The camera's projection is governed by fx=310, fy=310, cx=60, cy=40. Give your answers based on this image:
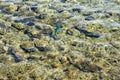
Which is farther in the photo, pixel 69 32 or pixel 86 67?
pixel 69 32

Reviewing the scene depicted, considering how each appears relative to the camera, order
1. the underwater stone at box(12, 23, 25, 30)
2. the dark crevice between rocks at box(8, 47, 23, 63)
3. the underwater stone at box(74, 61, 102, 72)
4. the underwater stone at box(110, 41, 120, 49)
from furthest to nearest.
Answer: the underwater stone at box(12, 23, 25, 30) → the underwater stone at box(110, 41, 120, 49) → the dark crevice between rocks at box(8, 47, 23, 63) → the underwater stone at box(74, 61, 102, 72)

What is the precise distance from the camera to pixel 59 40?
34.8ft

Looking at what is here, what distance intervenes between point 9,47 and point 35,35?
1343mm

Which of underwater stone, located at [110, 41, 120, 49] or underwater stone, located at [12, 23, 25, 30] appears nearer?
underwater stone, located at [110, 41, 120, 49]

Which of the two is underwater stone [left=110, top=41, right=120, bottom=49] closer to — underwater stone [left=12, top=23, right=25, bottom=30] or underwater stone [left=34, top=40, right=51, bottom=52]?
underwater stone [left=34, top=40, right=51, bottom=52]

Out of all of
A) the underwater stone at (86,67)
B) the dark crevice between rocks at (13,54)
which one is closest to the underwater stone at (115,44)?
the underwater stone at (86,67)

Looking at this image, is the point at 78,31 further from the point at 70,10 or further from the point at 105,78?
the point at 105,78

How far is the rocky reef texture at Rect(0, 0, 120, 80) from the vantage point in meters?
8.73

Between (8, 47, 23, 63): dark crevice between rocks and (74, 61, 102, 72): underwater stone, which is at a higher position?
(8, 47, 23, 63): dark crevice between rocks

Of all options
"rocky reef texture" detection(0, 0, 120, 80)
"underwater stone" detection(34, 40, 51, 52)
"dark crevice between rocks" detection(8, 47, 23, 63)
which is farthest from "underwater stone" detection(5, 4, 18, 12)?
"dark crevice between rocks" detection(8, 47, 23, 63)

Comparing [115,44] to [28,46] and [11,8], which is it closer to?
[28,46]

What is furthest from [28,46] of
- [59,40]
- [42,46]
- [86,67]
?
[86,67]

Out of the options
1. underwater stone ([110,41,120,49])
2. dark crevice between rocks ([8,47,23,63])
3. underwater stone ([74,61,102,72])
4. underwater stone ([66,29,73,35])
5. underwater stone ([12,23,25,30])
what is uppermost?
underwater stone ([12,23,25,30])

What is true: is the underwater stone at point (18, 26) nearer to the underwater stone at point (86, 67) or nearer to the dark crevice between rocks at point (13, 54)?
the dark crevice between rocks at point (13, 54)
